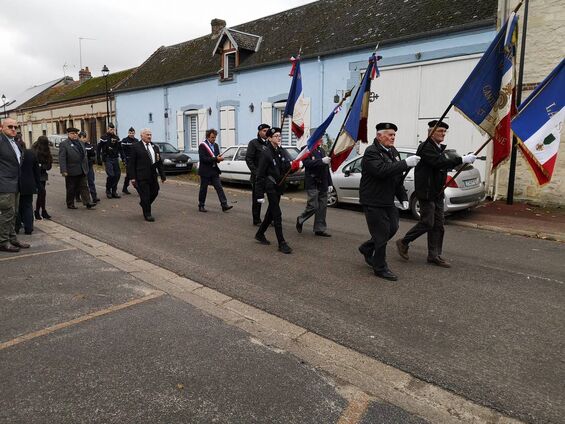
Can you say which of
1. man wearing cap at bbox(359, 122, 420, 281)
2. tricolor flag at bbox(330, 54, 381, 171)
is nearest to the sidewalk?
tricolor flag at bbox(330, 54, 381, 171)

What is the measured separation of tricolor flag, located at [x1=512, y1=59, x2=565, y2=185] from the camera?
5.27 meters

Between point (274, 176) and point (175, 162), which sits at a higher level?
point (274, 176)

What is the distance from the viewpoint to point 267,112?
18.4m

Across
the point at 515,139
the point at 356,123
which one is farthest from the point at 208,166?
the point at 515,139

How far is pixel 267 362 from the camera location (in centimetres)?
334

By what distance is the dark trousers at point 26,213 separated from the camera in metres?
7.45

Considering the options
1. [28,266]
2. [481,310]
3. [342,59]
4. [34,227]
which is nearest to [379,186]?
[481,310]

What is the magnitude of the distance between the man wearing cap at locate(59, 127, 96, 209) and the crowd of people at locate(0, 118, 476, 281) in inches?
0.8

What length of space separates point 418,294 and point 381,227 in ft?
2.96

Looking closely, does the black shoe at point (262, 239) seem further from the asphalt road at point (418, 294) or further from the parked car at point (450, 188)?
the parked car at point (450, 188)

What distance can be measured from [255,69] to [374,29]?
223 inches

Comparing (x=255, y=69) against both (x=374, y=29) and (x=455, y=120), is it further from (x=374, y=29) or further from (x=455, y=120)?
(x=455, y=120)

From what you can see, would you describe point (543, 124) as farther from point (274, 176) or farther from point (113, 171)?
point (113, 171)

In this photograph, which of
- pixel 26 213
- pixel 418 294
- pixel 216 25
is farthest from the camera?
pixel 216 25
